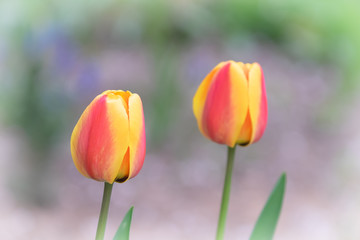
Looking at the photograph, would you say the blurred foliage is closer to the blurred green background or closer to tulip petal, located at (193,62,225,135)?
the blurred green background

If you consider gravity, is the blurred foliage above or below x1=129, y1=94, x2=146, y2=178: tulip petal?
above

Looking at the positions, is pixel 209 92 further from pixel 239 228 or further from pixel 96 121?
pixel 239 228

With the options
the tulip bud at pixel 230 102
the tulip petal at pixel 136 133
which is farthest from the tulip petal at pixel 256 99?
the tulip petal at pixel 136 133

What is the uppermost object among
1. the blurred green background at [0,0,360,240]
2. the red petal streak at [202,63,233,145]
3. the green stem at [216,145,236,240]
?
the blurred green background at [0,0,360,240]

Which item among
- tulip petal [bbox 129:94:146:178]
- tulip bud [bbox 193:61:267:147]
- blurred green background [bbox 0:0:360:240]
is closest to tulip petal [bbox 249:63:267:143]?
tulip bud [bbox 193:61:267:147]

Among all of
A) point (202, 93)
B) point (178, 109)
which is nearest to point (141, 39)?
point (178, 109)

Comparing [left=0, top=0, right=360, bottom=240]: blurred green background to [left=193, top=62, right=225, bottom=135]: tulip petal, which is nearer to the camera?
[left=193, top=62, right=225, bottom=135]: tulip petal

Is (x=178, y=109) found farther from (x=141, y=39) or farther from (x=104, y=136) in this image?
(x=104, y=136)
